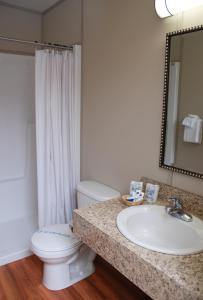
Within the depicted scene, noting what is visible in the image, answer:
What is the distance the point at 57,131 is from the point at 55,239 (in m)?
0.93

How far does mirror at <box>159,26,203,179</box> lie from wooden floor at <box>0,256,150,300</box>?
3.54 feet

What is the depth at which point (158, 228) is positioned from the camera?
154 centimetres

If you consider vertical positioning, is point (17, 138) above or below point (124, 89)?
below

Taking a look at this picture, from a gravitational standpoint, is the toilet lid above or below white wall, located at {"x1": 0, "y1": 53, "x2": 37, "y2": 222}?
below

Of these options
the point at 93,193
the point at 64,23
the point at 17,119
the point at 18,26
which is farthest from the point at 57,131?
the point at 18,26

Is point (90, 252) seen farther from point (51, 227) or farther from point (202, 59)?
point (202, 59)

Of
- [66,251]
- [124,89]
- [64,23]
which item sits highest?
[64,23]

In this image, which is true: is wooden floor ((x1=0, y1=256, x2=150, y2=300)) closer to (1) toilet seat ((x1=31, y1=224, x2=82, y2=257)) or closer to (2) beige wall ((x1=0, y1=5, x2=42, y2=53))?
(1) toilet seat ((x1=31, y1=224, x2=82, y2=257))

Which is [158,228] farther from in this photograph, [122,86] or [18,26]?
[18,26]

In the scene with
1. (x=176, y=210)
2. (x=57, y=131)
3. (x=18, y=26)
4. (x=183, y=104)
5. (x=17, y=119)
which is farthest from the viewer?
(x=17, y=119)

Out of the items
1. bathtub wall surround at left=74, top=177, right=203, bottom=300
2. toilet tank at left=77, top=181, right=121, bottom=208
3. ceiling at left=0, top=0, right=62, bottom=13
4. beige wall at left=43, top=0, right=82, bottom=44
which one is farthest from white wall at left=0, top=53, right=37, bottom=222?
bathtub wall surround at left=74, top=177, right=203, bottom=300

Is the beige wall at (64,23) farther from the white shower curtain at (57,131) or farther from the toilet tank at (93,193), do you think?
the toilet tank at (93,193)

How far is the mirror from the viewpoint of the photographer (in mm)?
1517

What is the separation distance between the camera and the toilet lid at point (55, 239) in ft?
6.33
